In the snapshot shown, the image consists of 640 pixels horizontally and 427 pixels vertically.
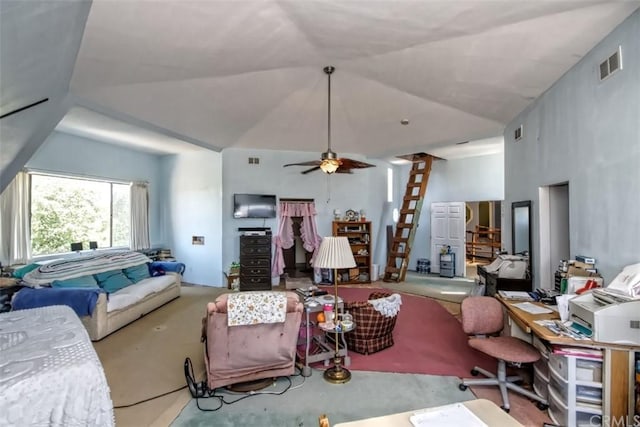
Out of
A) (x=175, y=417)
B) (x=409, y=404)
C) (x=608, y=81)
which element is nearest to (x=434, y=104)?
(x=608, y=81)

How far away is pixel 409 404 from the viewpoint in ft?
8.30

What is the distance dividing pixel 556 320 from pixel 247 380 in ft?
8.81

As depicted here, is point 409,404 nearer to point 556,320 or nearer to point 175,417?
point 556,320

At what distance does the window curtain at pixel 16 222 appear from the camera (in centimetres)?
440

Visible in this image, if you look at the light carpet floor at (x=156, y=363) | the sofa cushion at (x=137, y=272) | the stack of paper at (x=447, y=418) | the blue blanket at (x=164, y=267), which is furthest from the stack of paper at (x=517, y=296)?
the sofa cushion at (x=137, y=272)

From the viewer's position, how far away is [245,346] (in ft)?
8.52

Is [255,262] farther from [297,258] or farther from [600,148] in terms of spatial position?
[600,148]

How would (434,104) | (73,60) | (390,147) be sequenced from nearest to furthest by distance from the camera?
(73,60) → (434,104) → (390,147)

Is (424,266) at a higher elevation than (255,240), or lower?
lower

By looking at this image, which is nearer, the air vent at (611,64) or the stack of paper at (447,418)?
the stack of paper at (447,418)

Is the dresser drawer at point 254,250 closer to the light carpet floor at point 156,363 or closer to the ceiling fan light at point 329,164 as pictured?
the light carpet floor at point 156,363

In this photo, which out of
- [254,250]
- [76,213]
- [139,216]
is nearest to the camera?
[76,213]

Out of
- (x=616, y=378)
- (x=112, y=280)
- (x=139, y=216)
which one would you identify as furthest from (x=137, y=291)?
(x=616, y=378)

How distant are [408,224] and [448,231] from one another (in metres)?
1.30
